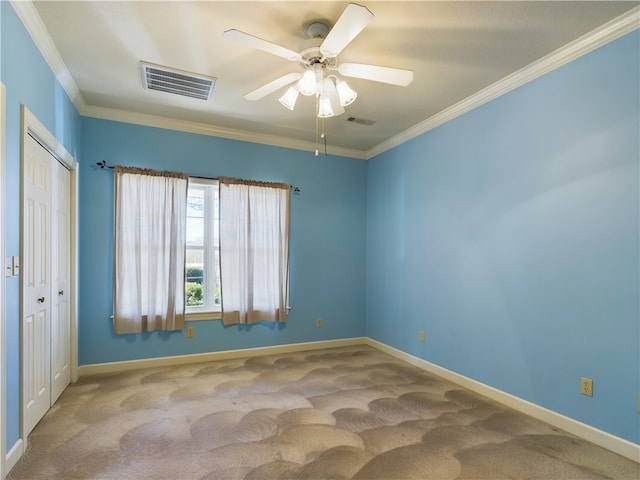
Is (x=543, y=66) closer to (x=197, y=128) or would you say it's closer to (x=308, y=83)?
(x=308, y=83)

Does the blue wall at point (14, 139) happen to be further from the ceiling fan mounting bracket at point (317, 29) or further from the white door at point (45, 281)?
the ceiling fan mounting bracket at point (317, 29)

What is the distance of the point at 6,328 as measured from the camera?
192cm

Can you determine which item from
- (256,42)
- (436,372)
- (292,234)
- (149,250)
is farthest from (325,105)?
(436,372)

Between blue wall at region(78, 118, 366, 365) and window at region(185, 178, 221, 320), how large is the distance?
194mm

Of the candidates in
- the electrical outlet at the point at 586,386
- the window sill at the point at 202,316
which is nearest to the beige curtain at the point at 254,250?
the window sill at the point at 202,316

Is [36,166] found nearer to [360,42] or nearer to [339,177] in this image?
[360,42]

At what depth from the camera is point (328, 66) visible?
96.7 inches

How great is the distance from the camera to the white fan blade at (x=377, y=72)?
2.16 meters

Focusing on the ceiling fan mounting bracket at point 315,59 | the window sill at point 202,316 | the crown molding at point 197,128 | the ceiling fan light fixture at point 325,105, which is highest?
the crown molding at point 197,128

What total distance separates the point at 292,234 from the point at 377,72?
2663mm

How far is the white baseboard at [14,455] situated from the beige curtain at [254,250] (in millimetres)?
2125

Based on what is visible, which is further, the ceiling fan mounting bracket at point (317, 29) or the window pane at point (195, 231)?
the window pane at point (195, 231)

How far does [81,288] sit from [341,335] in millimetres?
3178

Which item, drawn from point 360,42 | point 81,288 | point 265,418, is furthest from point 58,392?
point 360,42
